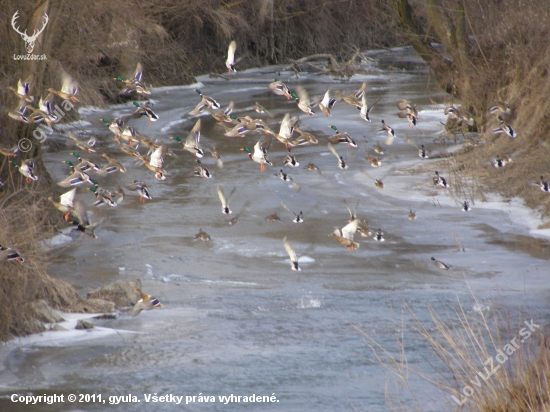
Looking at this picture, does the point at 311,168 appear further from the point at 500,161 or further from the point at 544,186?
the point at 544,186

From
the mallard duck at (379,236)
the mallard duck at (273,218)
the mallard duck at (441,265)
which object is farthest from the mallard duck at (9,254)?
the mallard duck at (379,236)

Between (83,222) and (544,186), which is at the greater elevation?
(544,186)

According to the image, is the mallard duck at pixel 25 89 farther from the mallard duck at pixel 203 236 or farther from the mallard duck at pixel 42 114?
the mallard duck at pixel 203 236

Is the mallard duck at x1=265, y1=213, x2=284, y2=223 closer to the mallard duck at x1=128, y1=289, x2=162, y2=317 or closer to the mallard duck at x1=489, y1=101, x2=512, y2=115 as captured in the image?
the mallard duck at x1=128, y1=289, x2=162, y2=317

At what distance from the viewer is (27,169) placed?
12086mm

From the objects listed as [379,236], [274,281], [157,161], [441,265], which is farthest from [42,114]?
[441,265]

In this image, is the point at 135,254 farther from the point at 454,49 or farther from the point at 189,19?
the point at 189,19

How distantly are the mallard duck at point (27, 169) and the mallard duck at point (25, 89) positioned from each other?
3.25 feet

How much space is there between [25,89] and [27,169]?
4.09 ft

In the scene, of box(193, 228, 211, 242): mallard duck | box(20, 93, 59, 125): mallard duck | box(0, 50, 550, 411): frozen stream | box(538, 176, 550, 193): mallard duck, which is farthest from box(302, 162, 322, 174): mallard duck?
box(20, 93, 59, 125): mallard duck

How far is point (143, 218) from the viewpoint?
47.9ft

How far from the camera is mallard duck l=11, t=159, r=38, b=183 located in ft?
39.6

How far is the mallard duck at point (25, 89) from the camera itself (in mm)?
11634

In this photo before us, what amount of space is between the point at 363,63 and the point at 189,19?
10.9m
